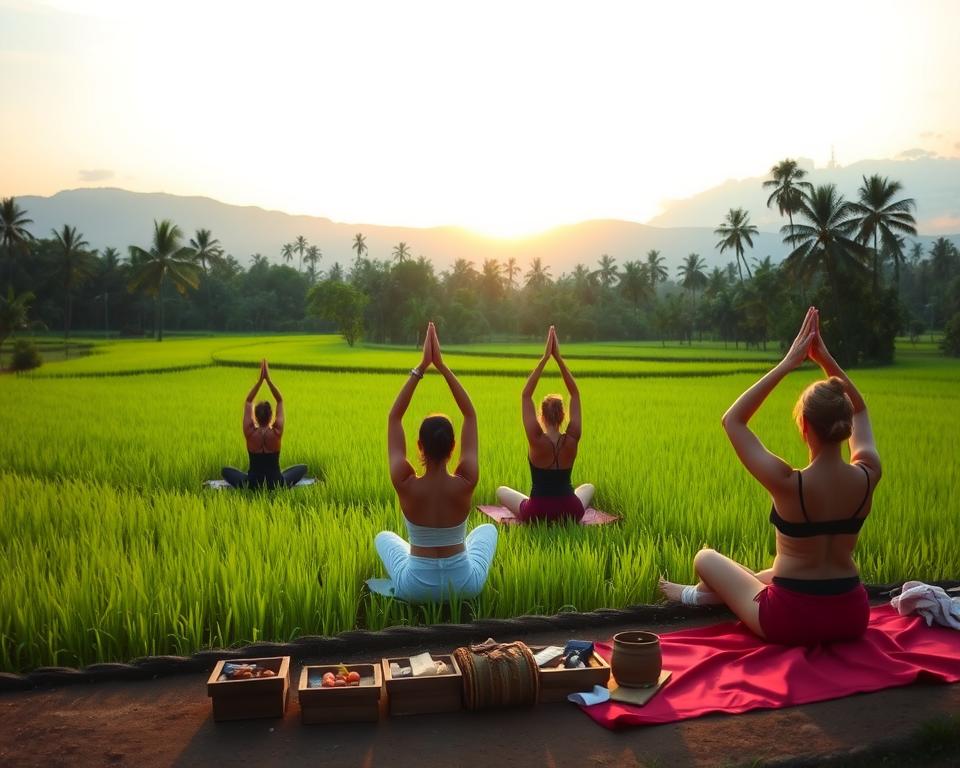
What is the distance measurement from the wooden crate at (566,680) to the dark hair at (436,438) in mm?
1384

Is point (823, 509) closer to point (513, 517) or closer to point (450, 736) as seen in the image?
point (450, 736)

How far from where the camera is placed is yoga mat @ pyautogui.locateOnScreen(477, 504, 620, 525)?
25.1 feet

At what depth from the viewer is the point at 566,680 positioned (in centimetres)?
406

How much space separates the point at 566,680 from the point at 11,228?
73002mm

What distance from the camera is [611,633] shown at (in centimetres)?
509

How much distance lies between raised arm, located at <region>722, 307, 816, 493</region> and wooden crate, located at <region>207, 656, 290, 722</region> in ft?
8.45

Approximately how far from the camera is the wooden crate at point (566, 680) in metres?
4.05

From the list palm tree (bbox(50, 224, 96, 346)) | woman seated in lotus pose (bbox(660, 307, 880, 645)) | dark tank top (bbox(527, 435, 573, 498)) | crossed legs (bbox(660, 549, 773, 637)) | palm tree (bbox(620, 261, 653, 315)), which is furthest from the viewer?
palm tree (bbox(620, 261, 653, 315))

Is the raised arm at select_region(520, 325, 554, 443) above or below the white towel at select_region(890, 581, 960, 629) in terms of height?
above

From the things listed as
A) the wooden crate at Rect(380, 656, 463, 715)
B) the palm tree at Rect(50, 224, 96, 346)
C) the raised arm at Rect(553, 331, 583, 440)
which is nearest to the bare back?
the wooden crate at Rect(380, 656, 463, 715)

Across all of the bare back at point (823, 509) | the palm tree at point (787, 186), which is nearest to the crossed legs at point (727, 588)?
the bare back at point (823, 509)

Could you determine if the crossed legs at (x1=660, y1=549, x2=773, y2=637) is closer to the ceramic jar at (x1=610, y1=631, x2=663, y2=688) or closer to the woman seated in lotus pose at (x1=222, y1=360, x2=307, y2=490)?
the ceramic jar at (x1=610, y1=631, x2=663, y2=688)

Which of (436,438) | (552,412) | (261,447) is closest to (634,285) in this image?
(261,447)

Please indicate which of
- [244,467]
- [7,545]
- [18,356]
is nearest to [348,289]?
[18,356]
